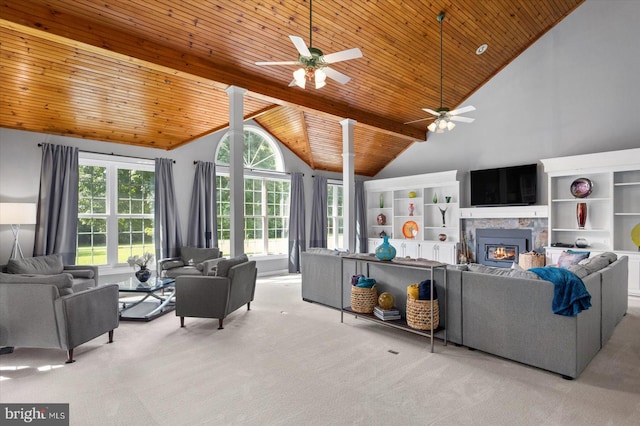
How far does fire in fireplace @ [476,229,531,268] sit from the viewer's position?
6805mm

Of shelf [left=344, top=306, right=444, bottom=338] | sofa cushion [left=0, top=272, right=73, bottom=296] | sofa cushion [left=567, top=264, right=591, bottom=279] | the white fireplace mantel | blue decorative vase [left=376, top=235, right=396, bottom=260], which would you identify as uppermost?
the white fireplace mantel

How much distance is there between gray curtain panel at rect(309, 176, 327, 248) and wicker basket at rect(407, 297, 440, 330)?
513 cm

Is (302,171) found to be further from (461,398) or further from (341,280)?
(461,398)

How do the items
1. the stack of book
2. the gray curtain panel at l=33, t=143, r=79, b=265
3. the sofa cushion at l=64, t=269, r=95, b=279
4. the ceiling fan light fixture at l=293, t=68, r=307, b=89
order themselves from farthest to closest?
the gray curtain panel at l=33, t=143, r=79, b=265
the sofa cushion at l=64, t=269, r=95, b=279
the stack of book
the ceiling fan light fixture at l=293, t=68, r=307, b=89

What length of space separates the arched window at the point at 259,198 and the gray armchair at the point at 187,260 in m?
1.10

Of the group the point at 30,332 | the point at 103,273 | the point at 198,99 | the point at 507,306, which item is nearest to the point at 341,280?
the point at 507,306

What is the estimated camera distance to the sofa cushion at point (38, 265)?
4465 millimetres

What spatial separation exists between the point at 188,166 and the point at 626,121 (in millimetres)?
7825

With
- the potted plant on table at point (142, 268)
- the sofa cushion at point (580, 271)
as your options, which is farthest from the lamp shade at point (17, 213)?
the sofa cushion at point (580, 271)

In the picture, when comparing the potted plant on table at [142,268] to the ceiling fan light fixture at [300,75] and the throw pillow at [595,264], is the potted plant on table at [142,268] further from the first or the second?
the throw pillow at [595,264]

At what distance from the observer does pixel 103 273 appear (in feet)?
19.0

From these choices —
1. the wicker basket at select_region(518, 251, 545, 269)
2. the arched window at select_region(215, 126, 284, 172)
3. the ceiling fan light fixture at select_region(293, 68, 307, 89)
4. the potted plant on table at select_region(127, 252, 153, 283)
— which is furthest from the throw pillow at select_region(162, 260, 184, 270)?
the wicker basket at select_region(518, 251, 545, 269)

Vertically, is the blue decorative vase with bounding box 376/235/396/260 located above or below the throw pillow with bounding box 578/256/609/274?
above

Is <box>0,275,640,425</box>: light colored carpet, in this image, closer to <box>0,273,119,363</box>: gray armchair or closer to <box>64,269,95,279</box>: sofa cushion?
<box>0,273,119,363</box>: gray armchair
